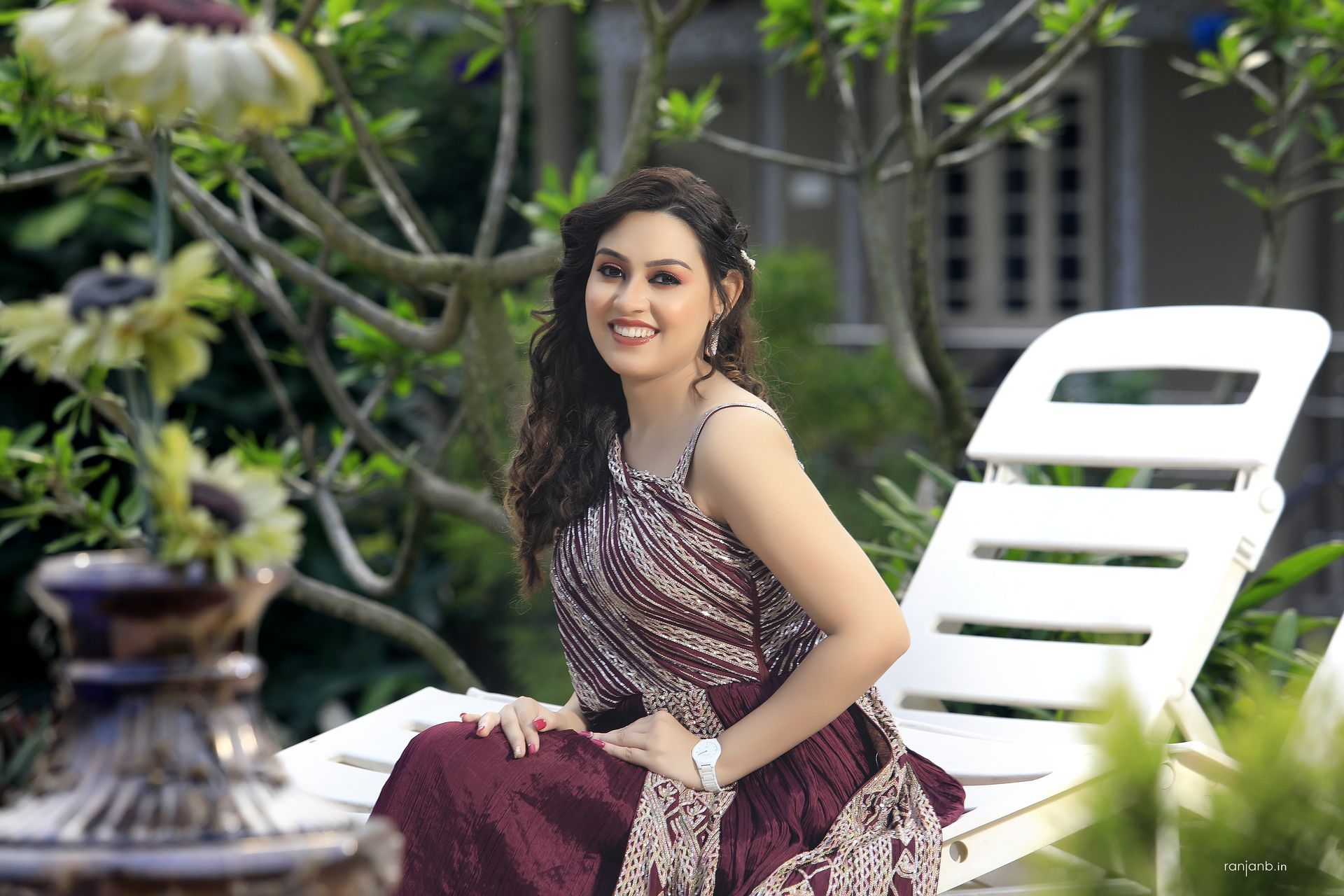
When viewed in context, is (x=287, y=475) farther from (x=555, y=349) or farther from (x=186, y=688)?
(x=186, y=688)

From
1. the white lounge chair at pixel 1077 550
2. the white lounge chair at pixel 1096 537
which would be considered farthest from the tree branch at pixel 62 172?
the white lounge chair at pixel 1096 537

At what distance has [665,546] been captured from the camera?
6.70ft

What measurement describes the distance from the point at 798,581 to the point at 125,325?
1164mm

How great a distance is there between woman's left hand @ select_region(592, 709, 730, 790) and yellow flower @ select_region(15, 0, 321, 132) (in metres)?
1.21

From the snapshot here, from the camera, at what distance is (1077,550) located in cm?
315

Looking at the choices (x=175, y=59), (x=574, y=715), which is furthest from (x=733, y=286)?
(x=175, y=59)

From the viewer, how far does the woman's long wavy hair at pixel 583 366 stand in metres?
2.17

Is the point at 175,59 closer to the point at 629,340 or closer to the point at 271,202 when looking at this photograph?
the point at 629,340

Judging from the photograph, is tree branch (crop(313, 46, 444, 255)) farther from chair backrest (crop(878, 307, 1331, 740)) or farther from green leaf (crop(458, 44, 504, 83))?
chair backrest (crop(878, 307, 1331, 740))

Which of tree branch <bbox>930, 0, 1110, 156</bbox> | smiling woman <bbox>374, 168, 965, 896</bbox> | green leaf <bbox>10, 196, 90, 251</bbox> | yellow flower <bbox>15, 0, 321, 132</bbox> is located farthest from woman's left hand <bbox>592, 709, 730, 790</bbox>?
green leaf <bbox>10, 196, 90, 251</bbox>

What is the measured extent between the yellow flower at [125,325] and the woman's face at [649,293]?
1164mm

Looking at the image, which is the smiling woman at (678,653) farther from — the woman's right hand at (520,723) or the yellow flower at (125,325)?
the yellow flower at (125,325)

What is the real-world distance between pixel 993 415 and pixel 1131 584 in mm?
561


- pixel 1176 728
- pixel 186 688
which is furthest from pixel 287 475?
pixel 186 688
